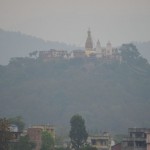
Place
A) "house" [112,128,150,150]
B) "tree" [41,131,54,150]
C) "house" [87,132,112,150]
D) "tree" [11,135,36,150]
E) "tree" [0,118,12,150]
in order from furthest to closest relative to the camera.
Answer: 1. "house" [87,132,112,150]
2. "tree" [41,131,54,150]
3. "tree" [11,135,36,150]
4. "house" [112,128,150,150]
5. "tree" [0,118,12,150]

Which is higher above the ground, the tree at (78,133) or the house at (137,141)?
the tree at (78,133)

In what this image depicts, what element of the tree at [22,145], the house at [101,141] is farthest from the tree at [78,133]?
the tree at [22,145]

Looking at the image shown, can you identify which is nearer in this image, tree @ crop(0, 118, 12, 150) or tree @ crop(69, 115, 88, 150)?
tree @ crop(0, 118, 12, 150)

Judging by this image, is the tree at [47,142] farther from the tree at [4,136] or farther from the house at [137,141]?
the tree at [4,136]

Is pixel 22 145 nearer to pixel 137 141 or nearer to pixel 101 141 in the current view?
pixel 137 141

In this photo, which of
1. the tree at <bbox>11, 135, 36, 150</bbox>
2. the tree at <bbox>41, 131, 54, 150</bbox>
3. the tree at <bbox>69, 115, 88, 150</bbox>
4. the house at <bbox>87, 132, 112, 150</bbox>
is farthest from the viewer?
→ the house at <bbox>87, 132, 112, 150</bbox>

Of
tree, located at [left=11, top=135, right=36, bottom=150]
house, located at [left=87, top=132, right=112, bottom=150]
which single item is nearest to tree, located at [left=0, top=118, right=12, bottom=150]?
tree, located at [left=11, top=135, right=36, bottom=150]

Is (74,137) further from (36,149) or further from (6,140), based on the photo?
(6,140)

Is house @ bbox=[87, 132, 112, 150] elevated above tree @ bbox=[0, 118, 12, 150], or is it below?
above

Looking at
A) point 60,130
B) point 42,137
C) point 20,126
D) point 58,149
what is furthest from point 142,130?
point 60,130

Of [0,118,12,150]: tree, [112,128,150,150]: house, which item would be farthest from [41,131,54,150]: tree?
[0,118,12,150]: tree

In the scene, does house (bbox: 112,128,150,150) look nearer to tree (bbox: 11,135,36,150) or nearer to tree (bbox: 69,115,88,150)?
tree (bbox: 11,135,36,150)

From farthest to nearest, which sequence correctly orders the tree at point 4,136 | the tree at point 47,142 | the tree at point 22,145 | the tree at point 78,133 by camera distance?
the tree at point 78,133
the tree at point 47,142
the tree at point 22,145
the tree at point 4,136

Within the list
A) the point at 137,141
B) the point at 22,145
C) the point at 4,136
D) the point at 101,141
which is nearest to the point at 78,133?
the point at 101,141
